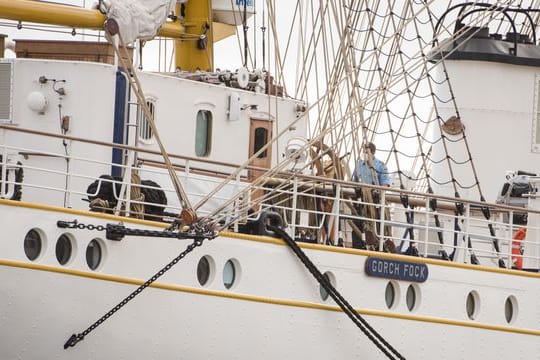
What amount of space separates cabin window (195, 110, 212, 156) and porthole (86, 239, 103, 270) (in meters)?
4.04

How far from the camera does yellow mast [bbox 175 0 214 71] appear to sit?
78.5 ft

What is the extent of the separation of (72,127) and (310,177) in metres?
3.19

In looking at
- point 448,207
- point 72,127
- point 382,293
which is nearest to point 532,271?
point 448,207

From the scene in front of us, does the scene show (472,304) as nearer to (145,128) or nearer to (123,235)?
(145,128)

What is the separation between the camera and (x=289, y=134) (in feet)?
75.5

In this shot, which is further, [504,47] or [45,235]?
[504,47]

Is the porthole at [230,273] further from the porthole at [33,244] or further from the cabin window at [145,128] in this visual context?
the cabin window at [145,128]

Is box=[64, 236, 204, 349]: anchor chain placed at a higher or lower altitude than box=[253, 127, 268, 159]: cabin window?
lower

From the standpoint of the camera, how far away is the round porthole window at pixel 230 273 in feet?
61.4

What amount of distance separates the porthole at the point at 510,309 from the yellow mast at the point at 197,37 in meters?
5.58

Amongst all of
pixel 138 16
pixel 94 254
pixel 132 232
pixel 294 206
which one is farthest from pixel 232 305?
pixel 138 16

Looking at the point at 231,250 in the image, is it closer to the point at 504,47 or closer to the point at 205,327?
the point at 205,327

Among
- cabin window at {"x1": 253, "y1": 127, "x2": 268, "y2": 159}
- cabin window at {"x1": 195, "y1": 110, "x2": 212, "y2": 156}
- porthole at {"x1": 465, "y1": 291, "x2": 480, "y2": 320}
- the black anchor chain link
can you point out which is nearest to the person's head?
cabin window at {"x1": 253, "y1": 127, "x2": 268, "y2": 159}

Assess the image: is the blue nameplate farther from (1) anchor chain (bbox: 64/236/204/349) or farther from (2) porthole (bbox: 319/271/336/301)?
(1) anchor chain (bbox: 64/236/204/349)
